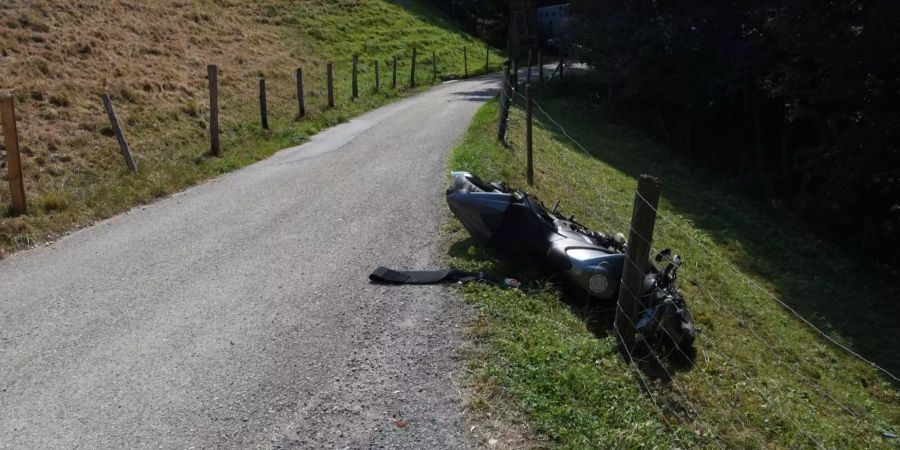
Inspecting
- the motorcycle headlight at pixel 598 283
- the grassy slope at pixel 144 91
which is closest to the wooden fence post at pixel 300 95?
the grassy slope at pixel 144 91

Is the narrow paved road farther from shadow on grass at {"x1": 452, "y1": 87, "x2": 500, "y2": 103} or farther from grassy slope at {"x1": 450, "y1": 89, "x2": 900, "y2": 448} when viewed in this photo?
shadow on grass at {"x1": 452, "y1": 87, "x2": 500, "y2": 103}

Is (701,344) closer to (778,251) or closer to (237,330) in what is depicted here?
(237,330)

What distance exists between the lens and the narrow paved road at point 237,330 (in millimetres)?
4898

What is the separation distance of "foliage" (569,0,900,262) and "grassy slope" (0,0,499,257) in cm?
817

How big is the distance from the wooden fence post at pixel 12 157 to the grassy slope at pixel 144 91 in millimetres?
192

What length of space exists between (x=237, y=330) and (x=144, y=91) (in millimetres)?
14559

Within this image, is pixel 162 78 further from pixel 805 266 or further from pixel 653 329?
pixel 653 329

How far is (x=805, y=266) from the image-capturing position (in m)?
14.0

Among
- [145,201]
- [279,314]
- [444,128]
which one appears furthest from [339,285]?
[444,128]

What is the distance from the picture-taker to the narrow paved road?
4.90 m

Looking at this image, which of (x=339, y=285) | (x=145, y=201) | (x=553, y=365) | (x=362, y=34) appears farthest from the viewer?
(x=362, y=34)

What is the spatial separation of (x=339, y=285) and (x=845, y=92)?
1395 centimetres

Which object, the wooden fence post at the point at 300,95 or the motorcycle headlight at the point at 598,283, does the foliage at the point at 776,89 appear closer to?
the wooden fence post at the point at 300,95

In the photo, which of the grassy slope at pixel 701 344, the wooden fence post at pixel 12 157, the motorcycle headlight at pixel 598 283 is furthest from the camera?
the wooden fence post at pixel 12 157
